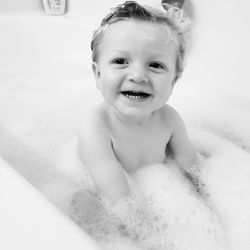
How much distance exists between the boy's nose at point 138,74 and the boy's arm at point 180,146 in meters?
0.28

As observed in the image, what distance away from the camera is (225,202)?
103 centimetres

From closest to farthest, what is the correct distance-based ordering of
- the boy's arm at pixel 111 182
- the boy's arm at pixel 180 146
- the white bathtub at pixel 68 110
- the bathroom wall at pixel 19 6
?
the white bathtub at pixel 68 110
the boy's arm at pixel 111 182
the boy's arm at pixel 180 146
the bathroom wall at pixel 19 6

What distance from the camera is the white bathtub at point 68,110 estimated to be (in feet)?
1.84

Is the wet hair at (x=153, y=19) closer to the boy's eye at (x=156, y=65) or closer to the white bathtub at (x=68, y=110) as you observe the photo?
the boy's eye at (x=156, y=65)

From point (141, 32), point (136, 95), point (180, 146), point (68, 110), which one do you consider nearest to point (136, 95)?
point (136, 95)

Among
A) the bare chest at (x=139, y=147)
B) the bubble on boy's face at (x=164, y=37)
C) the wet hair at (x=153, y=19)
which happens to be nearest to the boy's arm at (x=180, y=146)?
the bare chest at (x=139, y=147)

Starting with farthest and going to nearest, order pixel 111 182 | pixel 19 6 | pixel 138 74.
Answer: pixel 19 6
pixel 111 182
pixel 138 74

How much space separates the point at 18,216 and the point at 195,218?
0.57 meters

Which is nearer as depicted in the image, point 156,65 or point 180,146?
point 156,65

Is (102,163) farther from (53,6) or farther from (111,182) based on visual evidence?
(53,6)

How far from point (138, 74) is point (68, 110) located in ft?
2.48

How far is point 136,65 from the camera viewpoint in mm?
858

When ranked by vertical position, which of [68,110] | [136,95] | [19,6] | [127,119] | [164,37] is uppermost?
[164,37]

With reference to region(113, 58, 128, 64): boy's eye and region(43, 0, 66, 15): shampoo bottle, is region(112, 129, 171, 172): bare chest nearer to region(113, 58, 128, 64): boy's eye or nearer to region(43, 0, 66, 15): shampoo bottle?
region(113, 58, 128, 64): boy's eye
